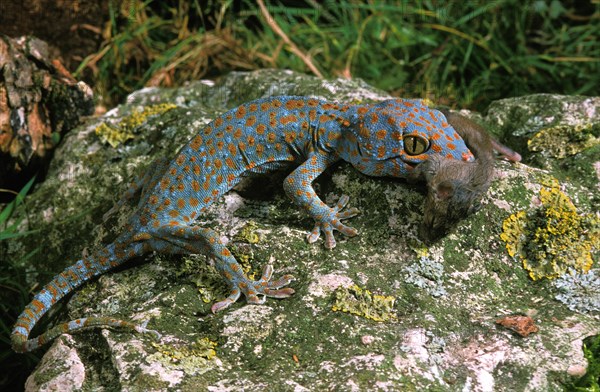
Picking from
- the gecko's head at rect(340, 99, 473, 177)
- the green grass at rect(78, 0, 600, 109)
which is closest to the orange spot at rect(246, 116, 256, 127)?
the gecko's head at rect(340, 99, 473, 177)

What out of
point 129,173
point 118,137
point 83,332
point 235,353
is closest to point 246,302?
point 235,353

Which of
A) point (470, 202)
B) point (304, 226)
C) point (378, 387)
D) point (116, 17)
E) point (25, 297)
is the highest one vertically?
point (116, 17)

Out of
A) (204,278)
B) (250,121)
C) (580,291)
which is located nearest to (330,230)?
(204,278)

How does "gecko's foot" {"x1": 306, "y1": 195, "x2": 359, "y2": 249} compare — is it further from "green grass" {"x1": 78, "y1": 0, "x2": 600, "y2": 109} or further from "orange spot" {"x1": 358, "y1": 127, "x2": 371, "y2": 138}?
"green grass" {"x1": 78, "y1": 0, "x2": 600, "y2": 109}

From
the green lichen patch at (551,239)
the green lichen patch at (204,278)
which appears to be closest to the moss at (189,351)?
the green lichen patch at (204,278)

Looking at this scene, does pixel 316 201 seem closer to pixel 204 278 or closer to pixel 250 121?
pixel 250 121

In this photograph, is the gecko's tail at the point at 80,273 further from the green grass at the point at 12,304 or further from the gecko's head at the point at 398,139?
the gecko's head at the point at 398,139

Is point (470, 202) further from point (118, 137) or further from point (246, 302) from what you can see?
point (118, 137)
